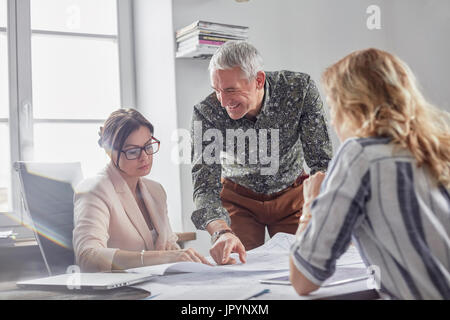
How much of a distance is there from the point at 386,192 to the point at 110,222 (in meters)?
1.09

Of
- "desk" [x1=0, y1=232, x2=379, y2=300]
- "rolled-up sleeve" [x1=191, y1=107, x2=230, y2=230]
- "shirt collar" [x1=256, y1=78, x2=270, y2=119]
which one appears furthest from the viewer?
"shirt collar" [x1=256, y1=78, x2=270, y2=119]

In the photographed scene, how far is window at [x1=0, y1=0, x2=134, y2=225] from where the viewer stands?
2.58m

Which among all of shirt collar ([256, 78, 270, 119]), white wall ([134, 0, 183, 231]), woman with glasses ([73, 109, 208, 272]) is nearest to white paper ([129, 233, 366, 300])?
woman with glasses ([73, 109, 208, 272])

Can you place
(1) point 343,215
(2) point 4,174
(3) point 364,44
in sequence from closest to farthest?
(1) point 343,215 < (2) point 4,174 < (3) point 364,44

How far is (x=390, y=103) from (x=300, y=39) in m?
2.25

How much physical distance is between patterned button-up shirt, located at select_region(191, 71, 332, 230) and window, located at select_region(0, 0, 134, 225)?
1.07 meters

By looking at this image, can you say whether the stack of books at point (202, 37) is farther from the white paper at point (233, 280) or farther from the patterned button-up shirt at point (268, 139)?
the white paper at point (233, 280)

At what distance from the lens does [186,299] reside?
2.79 ft

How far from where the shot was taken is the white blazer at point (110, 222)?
1.45 m

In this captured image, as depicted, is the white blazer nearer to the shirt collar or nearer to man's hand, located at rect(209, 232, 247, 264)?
man's hand, located at rect(209, 232, 247, 264)

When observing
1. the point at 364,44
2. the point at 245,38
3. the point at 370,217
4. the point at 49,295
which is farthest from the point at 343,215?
the point at 364,44

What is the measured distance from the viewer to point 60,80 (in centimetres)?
275

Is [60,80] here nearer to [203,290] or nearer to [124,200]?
[124,200]
